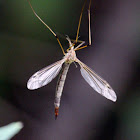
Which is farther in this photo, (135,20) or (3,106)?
(135,20)

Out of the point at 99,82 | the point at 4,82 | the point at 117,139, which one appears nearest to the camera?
the point at 99,82

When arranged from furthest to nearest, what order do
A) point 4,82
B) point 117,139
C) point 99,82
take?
point 117,139 → point 4,82 → point 99,82

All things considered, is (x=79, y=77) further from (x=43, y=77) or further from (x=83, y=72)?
(x=43, y=77)

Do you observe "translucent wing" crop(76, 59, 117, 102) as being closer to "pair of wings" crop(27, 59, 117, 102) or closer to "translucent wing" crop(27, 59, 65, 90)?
"pair of wings" crop(27, 59, 117, 102)

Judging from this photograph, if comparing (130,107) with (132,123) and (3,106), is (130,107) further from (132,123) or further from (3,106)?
(3,106)

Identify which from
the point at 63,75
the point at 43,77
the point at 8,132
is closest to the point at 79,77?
the point at 63,75

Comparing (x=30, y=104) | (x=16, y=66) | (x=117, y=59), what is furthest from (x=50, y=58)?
(x=117, y=59)
